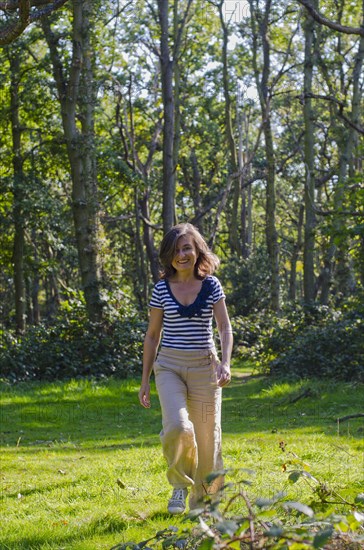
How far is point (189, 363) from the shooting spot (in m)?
6.27

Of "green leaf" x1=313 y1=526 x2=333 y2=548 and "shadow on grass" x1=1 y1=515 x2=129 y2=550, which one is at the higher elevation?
"green leaf" x1=313 y1=526 x2=333 y2=548

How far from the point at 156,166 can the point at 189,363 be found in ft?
124

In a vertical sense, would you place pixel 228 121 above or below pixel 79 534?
above

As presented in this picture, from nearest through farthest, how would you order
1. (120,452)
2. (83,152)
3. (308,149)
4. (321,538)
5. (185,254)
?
(321,538) → (185,254) → (120,452) → (83,152) → (308,149)

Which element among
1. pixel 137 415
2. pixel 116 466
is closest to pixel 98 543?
pixel 116 466

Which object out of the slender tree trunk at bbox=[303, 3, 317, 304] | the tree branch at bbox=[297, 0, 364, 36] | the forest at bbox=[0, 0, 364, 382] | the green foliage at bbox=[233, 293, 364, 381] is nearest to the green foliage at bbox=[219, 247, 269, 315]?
the forest at bbox=[0, 0, 364, 382]

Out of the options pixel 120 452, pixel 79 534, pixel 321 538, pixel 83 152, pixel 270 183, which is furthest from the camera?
pixel 270 183

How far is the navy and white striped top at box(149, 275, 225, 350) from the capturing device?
6285mm

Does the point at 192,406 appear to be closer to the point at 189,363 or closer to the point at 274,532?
the point at 189,363

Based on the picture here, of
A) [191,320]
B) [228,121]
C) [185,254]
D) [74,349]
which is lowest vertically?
[74,349]

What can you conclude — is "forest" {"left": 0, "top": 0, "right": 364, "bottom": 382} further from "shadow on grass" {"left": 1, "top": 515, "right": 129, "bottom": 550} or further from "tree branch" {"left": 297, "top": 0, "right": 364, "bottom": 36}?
"shadow on grass" {"left": 1, "top": 515, "right": 129, "bottom": 550}

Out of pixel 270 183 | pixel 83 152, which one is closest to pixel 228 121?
pixel 270 183

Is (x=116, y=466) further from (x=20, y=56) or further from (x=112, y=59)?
(x=112, y=59)

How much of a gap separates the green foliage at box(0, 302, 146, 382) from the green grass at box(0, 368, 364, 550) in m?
1.27
